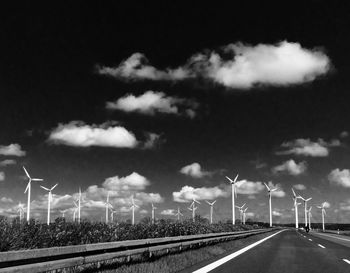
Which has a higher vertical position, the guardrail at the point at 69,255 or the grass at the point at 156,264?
the guardrail at the point at 69,255

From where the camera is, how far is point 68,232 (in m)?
12.9

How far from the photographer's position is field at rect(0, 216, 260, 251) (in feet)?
32.7


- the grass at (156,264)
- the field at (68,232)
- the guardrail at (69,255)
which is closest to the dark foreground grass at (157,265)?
the grass at (156,264)

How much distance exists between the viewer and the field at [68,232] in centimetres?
998

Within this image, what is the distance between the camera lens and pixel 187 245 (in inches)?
673

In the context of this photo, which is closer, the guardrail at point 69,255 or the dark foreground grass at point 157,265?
the guardrail at point 69,255

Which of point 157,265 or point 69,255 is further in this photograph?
point 157,265

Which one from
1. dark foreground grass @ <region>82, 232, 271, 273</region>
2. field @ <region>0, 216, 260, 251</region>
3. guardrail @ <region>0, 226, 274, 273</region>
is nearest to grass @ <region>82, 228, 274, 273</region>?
dark foreground grass @ <region>82, 232, 271, 273</region>

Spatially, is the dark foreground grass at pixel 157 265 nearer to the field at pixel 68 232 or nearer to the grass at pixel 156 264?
the grass at pixel 156 264

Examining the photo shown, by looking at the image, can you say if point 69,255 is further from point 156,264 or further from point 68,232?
point 68,232

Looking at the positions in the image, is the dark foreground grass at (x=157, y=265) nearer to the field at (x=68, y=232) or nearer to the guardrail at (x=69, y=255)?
the guardrail at (x=69, y=255)

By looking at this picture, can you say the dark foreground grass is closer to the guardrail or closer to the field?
the guardrail

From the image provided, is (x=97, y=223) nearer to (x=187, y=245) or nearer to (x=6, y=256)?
(x=187, y=245)

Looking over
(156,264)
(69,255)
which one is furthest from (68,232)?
(69,255)
